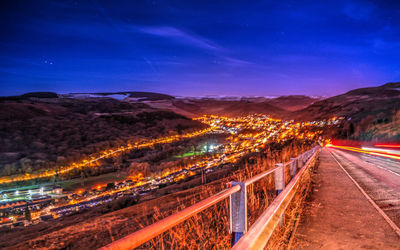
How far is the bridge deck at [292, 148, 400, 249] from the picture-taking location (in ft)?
16.8

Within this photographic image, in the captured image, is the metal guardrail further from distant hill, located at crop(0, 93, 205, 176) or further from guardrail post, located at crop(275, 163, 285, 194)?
distant hill, located at crop(0, 93, 205, 176)

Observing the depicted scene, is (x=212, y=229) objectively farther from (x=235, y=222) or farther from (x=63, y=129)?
(x=63, y=129)

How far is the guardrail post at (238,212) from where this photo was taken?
11.7 ft

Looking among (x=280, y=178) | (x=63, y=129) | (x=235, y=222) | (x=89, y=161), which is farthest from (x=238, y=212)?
(x=63, y=129)

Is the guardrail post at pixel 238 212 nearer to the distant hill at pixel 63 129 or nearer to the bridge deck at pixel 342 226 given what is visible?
the bridge deck at pixel 342 226

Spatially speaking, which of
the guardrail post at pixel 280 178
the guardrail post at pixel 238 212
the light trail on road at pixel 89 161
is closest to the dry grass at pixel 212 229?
the guardrail post at pixel 238 212

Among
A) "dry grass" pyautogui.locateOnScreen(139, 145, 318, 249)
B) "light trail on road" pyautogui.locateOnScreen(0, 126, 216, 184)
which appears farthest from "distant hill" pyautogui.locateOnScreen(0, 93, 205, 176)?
"dry grass" pyautogui.locateOnScreen(139, 145, 318, 249)

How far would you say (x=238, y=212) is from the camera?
11.9ft

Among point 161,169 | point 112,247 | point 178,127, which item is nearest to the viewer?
point 112,247

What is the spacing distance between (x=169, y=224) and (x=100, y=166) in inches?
1794

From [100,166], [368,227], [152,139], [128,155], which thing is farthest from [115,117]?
[368,227]

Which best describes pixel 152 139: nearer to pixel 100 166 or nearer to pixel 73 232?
pixel 100 166

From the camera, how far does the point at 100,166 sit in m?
44.0

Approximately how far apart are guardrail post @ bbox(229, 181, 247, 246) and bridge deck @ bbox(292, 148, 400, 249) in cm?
198
